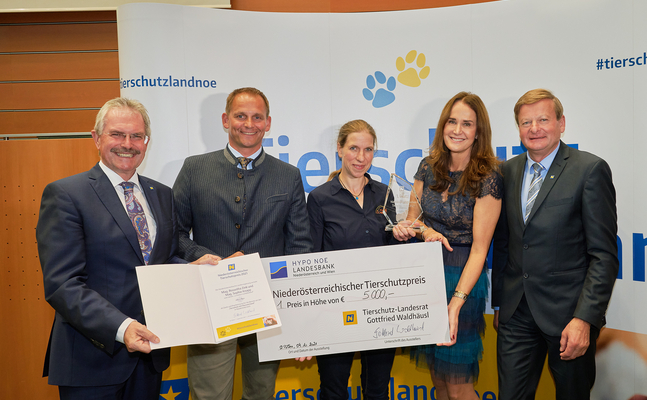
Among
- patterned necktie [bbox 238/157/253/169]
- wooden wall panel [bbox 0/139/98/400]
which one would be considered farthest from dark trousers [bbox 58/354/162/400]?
wooden wall panel [bbox 0/139/98/400]

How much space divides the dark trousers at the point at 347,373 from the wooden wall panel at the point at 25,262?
276 cm

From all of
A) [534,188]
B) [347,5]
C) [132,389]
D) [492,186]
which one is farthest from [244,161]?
[347,5]

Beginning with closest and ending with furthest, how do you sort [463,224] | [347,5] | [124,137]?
[124,137], [463,224], [347,5]

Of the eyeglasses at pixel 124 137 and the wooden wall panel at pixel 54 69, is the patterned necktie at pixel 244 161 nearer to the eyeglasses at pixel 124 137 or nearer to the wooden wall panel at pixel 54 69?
the eyeglasses at pixel 124 137

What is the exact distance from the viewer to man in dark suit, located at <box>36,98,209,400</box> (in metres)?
1.75

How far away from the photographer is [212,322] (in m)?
1.94

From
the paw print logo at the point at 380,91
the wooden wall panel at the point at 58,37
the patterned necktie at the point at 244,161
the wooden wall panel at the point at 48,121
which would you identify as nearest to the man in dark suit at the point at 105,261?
the patterned necktie at the point at 244,161

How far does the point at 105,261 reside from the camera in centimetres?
184

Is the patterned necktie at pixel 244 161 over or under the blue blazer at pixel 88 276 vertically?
over

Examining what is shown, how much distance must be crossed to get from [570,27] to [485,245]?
2.03 metres

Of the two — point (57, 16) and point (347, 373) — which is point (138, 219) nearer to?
point (347, 373)

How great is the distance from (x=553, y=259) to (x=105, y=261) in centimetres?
219

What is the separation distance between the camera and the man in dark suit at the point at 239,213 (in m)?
2.37

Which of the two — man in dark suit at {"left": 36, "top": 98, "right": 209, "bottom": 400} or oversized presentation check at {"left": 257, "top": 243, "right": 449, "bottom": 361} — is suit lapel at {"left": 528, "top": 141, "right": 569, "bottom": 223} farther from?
man in dark suit at {"left": 36, "top": 98, "right": 209, "bottom": 400}
